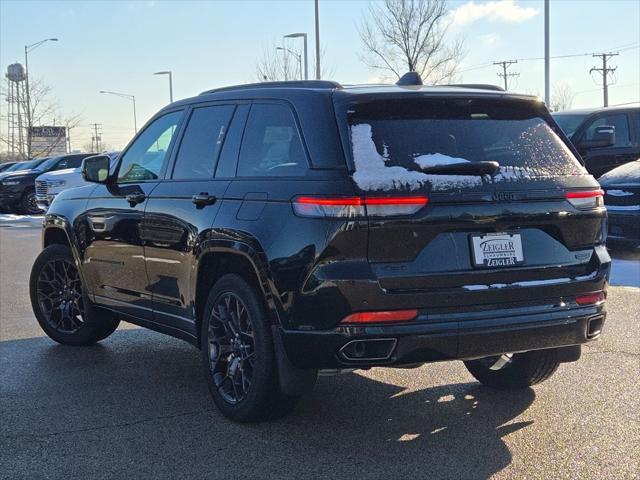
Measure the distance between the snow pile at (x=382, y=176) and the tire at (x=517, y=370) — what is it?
145 cm

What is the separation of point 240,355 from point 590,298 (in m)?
1.86

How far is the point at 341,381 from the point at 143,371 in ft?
4.62

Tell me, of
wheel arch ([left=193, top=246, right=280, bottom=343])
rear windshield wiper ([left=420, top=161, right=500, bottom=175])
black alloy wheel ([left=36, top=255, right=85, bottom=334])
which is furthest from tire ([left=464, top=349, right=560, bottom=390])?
black alloy wheel ([left=36, top=255, right=85, bottom=334])

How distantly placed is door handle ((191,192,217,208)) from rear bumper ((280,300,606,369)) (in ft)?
3.28

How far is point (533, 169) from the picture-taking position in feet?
14.1

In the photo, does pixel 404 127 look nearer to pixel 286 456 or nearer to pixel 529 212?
pixel 529 212

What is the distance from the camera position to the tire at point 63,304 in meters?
6.58

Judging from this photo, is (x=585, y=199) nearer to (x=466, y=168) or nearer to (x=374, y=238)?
(x=466, y=168)

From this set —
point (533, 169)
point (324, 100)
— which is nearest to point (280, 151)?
point (324, 100)

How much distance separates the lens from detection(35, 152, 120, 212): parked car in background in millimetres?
22250

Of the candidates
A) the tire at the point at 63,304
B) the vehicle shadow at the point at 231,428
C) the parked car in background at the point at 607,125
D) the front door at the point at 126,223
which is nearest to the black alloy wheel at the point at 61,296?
the tire at the point at 63,304

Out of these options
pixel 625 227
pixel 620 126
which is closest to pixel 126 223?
pixel 625 227

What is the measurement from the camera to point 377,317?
3861mm

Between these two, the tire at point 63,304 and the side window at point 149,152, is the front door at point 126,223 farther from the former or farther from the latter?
the tire at point 63,304
